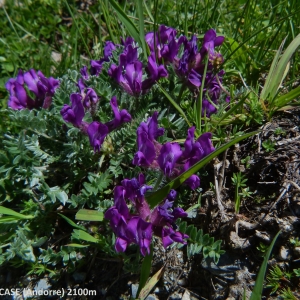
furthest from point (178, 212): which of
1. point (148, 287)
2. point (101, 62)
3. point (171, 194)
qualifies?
point (101, 62)

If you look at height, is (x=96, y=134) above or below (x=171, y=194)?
above

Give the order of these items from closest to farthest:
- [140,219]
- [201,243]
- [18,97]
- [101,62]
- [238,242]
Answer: [140,219]
[201,243]
[238,242]
[18,97]
[101,62]

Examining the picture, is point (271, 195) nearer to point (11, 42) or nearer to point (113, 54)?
point (113, 54)

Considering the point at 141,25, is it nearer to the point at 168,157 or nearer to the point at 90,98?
the point at 90,98

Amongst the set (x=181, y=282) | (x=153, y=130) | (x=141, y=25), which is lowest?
(x=181, y=282)

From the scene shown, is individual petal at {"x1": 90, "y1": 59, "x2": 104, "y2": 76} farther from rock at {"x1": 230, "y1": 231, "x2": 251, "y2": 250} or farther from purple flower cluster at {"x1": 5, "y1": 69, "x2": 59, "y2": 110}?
rock at {"x1": 230, "y1": 231, "x2": 251, "y2": 250}

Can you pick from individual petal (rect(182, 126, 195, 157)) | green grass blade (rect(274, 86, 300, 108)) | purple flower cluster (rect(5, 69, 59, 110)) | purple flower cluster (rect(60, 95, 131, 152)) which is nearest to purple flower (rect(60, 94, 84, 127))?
purple flower cluster (rect(60, 95, 131, 152))
